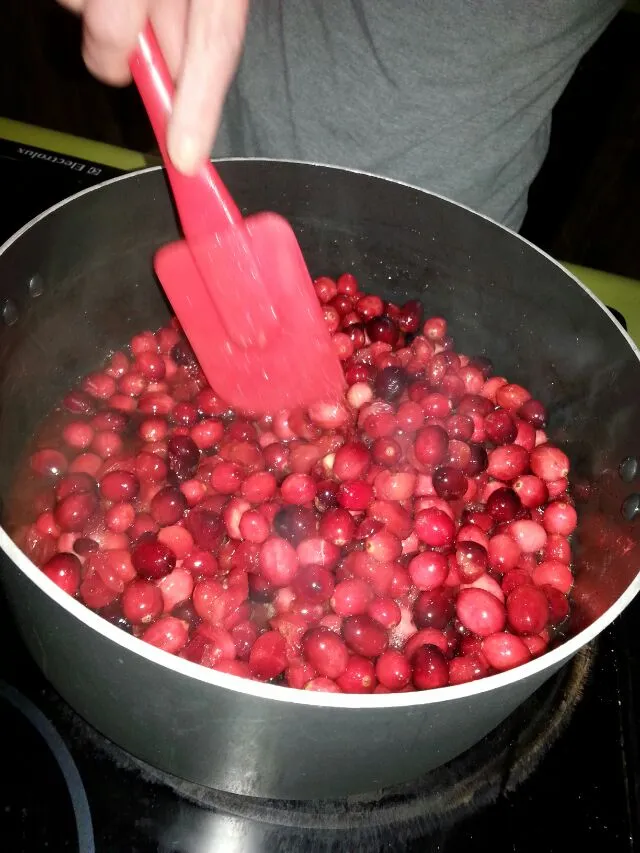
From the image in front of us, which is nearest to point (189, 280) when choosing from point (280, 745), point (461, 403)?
point (461, 403)

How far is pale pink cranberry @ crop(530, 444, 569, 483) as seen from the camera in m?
1.23

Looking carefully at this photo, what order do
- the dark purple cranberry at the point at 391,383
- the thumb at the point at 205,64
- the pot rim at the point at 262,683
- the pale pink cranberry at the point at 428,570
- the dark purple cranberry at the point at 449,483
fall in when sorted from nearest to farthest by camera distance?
1. the pot rim at the point at 262,683
2. the thumb at the point at 205,64
3. the pale pink cranberry at the point at 428,570
4. the dark purple cranberry at the point at 449,483
5. the dark purple cranberry at the point at 391,383

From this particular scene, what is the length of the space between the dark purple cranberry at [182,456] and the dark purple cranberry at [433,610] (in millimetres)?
440

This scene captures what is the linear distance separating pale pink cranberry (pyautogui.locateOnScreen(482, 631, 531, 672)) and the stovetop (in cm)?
6

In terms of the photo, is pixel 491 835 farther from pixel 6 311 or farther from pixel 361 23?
pixel 361 23

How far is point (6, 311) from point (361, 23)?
792 millimetres

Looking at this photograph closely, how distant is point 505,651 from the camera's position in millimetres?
998

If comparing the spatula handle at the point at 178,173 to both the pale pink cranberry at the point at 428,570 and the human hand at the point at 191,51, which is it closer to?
the human hand at the point at 191,51

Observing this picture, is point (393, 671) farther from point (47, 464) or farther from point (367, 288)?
point (367, 288)

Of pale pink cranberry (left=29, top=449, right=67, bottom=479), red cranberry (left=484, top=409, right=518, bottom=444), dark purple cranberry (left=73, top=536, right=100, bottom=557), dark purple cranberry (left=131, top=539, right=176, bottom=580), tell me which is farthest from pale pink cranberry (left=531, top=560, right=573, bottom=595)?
pale pink cranberry (left=29, top=449, right=67, bottom=479)

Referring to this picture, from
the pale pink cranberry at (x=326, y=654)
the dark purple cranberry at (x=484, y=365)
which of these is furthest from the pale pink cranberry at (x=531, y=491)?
the pale pink cranberry at (x=326, y=654)

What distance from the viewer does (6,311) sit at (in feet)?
3.26

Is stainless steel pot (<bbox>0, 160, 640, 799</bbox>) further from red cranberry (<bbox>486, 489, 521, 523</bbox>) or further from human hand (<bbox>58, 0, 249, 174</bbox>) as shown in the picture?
human hand (<bbox>58, 0, 249, 174</bbox>)

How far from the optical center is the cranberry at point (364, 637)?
99 cm
